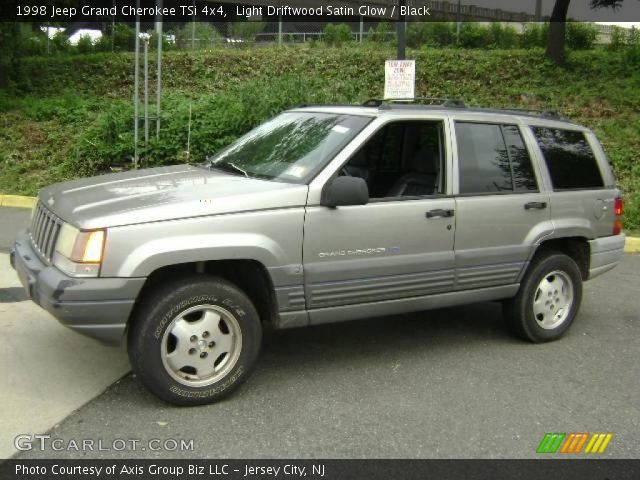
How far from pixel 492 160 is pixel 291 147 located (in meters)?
1.50

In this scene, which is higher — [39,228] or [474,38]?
[474,38]

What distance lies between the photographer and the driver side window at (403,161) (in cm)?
506

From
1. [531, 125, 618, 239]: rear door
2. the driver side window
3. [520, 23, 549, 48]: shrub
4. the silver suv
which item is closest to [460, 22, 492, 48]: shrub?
[520, 23, 549, 48]: shrub

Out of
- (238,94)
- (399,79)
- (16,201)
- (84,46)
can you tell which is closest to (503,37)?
(238,94)

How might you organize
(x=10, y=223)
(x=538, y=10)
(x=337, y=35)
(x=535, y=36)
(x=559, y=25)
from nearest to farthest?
(x=10, y=223), (x=559, y=25), (x=535, y=36), (x=337, y=35), (x=538, y=10)

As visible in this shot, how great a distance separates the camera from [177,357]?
13.1ft

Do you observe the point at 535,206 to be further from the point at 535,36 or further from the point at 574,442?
the point at 535,36

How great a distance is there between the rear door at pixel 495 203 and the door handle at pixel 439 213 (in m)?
0.08

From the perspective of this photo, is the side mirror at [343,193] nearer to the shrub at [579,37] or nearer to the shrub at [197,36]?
the shrub at [579,37]

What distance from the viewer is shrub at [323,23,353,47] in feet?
62.6

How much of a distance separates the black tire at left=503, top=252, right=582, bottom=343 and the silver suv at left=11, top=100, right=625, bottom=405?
1 cm

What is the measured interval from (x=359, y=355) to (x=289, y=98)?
25.2ft

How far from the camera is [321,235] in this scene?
432cm

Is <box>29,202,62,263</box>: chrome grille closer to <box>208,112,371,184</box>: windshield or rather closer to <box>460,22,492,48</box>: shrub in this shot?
<box>208,112,371,184</box>: windshield
